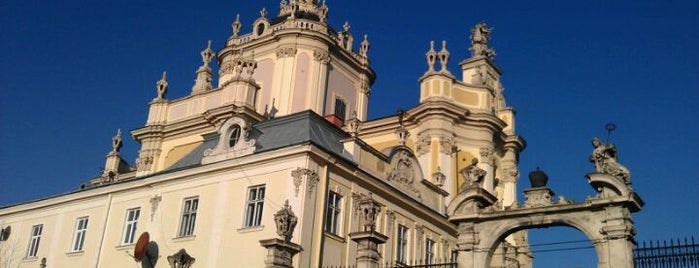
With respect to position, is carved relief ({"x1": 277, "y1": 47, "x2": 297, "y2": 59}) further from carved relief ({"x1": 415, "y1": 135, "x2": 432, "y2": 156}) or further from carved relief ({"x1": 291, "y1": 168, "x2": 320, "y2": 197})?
carved relief ({"x1": 291, "y1": 168, "x2": 320, "y2": 197})

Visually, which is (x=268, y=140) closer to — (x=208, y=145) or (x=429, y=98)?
(x=208, y=145)

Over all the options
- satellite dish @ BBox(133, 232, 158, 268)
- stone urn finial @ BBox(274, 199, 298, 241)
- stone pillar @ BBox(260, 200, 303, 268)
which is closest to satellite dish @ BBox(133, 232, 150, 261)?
satellite dish @ BBox(133, 232, 158, 268)

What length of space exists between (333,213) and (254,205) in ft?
9.75

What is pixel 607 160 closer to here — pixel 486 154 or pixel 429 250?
pixel 429 250

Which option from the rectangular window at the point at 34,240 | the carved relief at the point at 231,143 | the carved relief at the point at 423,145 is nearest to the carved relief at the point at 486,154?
the carved relief at the point at 423,145

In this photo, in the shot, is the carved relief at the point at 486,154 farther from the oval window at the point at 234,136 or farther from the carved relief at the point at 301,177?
the carved relief at the point at 301,177

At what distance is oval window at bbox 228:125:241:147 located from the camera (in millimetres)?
30734

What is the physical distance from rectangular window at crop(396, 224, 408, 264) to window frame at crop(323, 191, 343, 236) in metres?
3.58

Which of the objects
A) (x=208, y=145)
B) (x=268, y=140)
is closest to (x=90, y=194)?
(x=208, y=145)

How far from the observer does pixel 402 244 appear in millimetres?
31719

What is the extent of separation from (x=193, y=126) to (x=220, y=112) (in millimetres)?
3856

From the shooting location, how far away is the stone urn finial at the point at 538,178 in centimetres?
2136

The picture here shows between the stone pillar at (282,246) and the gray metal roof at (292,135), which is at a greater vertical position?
the gray metal roof at (292,135)

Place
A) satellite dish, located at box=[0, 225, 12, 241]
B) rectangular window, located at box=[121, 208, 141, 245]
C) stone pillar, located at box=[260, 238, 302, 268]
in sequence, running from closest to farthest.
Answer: stone pillar, located at box=[260, 238, 302, 268] → rectangular window, located at box=[121, 208, 141, 245] → satellite dish, located at box=[0, 225, 12, 241]
